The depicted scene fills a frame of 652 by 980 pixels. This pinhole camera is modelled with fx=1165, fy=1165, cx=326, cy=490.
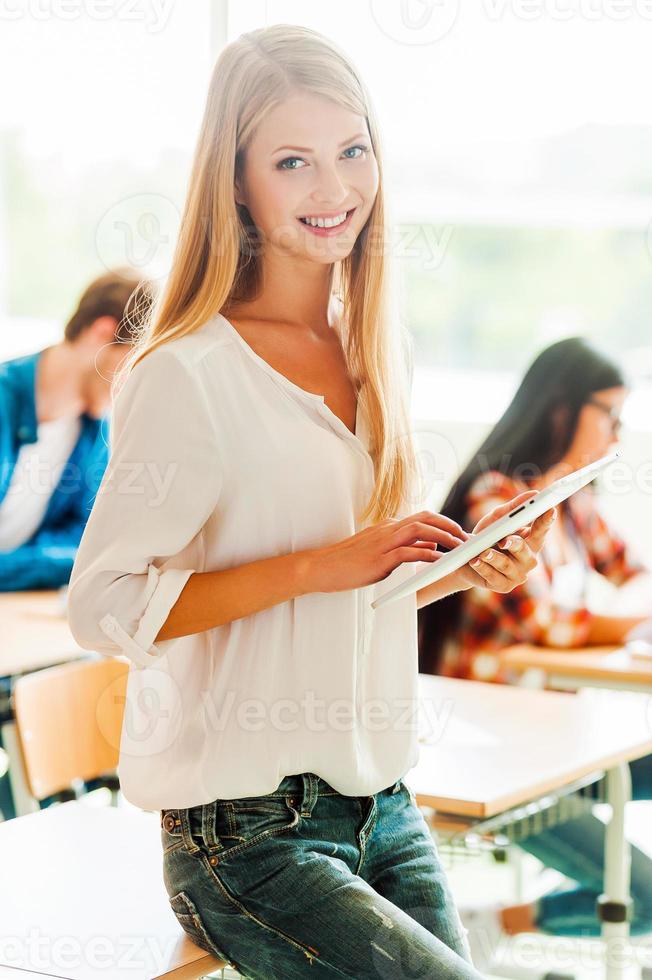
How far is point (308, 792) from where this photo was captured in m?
1.24

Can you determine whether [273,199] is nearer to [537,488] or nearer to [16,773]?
[16,773]

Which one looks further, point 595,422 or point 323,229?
point 595,422

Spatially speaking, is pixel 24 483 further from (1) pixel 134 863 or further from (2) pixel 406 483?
(2) pixel 406 483

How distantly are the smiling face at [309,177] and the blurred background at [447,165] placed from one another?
2.08 metres

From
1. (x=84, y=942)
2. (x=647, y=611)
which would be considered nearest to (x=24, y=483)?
(x=647, y=611)

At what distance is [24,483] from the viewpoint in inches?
133

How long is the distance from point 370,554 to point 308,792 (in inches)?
10.7

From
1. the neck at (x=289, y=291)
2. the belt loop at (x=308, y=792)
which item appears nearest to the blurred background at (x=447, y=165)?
the neck at (x=289, y=291)

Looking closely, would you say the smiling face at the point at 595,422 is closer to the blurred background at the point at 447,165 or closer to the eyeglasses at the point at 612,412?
the eyeglasses at the point at 612,412

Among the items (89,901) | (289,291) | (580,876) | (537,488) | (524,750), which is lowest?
(580,876)

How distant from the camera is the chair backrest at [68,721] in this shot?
79.8 inches

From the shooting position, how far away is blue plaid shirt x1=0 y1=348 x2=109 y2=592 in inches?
130

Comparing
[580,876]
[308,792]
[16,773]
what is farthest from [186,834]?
[580,876]

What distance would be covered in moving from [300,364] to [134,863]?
2.28ft
